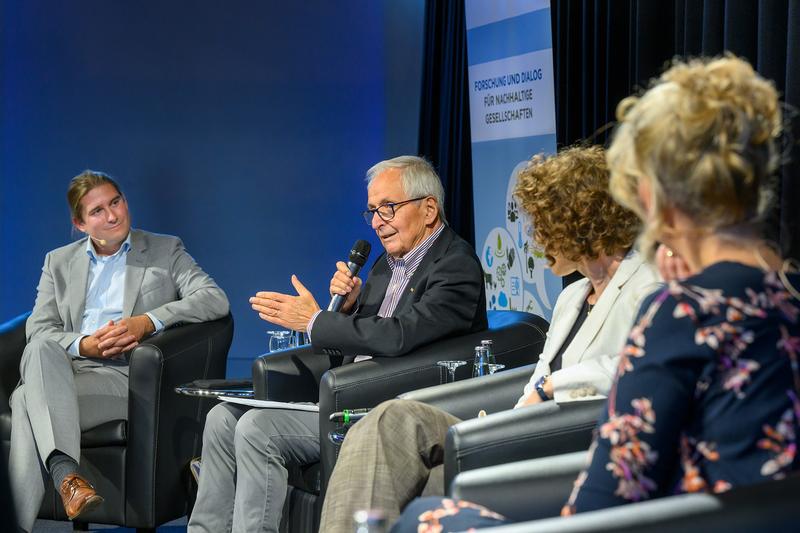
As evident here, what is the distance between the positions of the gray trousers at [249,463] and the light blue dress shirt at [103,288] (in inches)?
41.3

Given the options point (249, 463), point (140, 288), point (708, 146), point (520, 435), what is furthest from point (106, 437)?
point (708, 146)

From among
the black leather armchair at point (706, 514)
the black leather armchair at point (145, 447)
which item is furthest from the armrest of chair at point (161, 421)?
the black leather armchair at point (706, 514)

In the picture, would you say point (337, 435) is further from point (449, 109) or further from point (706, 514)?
point (449, 109)

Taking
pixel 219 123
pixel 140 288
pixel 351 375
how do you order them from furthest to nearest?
pixel 219 123, pixel 140 288, pixel 351 375

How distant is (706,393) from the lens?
1.39 meters

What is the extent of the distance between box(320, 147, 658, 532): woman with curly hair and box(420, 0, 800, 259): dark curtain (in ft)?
0.85

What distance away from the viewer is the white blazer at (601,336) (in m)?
2.38

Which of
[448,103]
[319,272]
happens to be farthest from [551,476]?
[319,272]

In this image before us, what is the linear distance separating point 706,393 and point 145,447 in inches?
106

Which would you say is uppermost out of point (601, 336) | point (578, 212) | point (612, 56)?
point (612, 56)

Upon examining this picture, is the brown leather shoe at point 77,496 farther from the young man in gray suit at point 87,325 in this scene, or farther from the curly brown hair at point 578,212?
the curly brown hair at point 578,212

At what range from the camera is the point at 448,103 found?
5805 mm

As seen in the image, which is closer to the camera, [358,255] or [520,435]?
[520,435]

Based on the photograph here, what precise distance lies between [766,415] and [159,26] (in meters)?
5.15
